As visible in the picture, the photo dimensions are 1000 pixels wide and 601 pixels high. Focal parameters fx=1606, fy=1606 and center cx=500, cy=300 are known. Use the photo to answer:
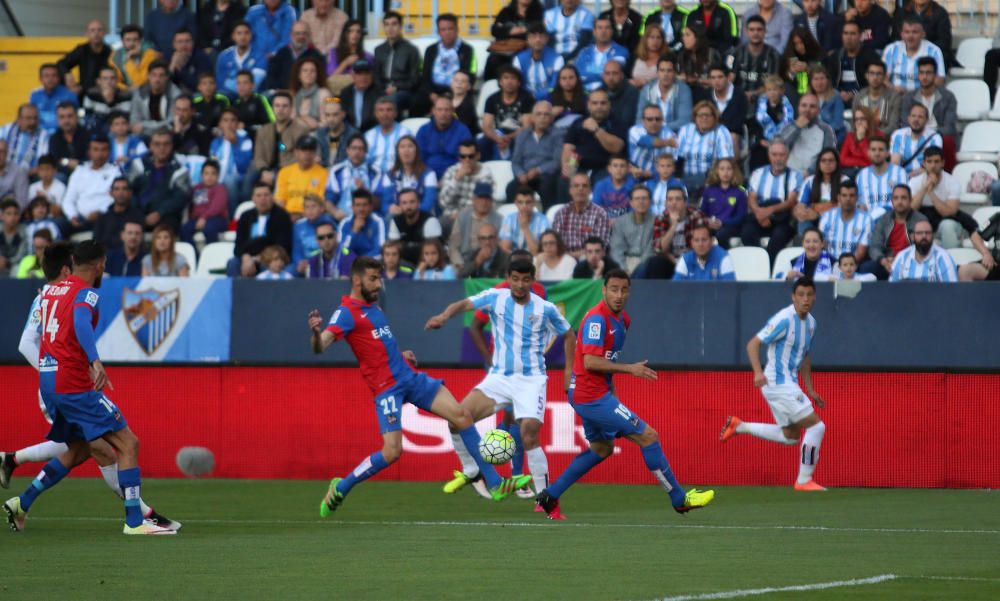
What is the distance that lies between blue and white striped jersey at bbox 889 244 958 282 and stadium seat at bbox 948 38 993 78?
468 centimetres

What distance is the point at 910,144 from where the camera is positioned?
1864 cm

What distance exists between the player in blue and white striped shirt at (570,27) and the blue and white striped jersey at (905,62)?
13.0ft

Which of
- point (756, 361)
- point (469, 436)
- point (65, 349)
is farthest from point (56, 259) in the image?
point (756, 361)

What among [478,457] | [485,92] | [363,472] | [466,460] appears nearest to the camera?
[363,472]

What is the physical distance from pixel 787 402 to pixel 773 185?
133 inches

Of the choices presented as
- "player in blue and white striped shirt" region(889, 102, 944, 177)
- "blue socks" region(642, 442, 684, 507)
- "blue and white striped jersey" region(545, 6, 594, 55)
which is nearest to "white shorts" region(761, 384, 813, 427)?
"player in blue and white striped shirt" region(889, 102, 944, 177)

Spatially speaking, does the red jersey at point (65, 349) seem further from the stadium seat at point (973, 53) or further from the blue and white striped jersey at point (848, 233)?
the stadium seat at point (973, 53)

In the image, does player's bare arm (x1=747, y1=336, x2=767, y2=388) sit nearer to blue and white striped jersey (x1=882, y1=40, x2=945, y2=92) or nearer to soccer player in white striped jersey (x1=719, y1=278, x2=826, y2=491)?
soccer player in white striped jersey (x1=719, y1=278, x2=826, y2=491)

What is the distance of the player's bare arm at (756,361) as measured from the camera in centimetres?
1569

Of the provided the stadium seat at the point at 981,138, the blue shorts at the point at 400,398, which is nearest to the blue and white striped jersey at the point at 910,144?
the stadium seat at the point at 981,138

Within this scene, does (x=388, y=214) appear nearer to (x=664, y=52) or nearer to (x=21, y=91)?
(x=664, y=52)

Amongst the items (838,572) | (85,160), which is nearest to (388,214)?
(85,160)

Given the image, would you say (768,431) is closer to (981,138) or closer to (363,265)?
(363,265)

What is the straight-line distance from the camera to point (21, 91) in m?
25.2
